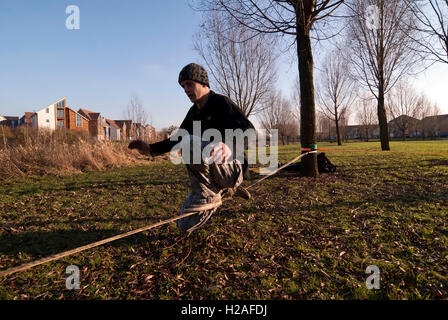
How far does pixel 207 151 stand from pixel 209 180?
1.33ft

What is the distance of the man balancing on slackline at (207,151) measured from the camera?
242 centimetres

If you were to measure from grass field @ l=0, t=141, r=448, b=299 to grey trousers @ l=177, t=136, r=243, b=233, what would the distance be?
52 cm

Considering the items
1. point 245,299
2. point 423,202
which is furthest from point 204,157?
point 423,202

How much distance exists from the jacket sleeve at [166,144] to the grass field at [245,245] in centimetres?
111

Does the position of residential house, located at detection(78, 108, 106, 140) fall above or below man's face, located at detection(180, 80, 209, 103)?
above

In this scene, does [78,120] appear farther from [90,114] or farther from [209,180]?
[209,180]

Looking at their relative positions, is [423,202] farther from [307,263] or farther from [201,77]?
[201,77]

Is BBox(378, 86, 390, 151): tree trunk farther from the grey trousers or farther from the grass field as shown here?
the grey trousers

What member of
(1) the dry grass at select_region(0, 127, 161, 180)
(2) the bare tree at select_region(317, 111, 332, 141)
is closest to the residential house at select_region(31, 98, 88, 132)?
(1) the dry grass at select_region(0, 127, 161, 180)

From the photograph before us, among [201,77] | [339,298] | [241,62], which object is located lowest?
[339,298]

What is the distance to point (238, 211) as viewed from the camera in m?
3.81

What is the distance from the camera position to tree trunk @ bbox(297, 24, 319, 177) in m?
6.05

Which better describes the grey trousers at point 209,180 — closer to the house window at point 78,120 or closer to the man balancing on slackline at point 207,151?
the man balancing on slackline at point 207,151

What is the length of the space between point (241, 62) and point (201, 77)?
16619 mm
